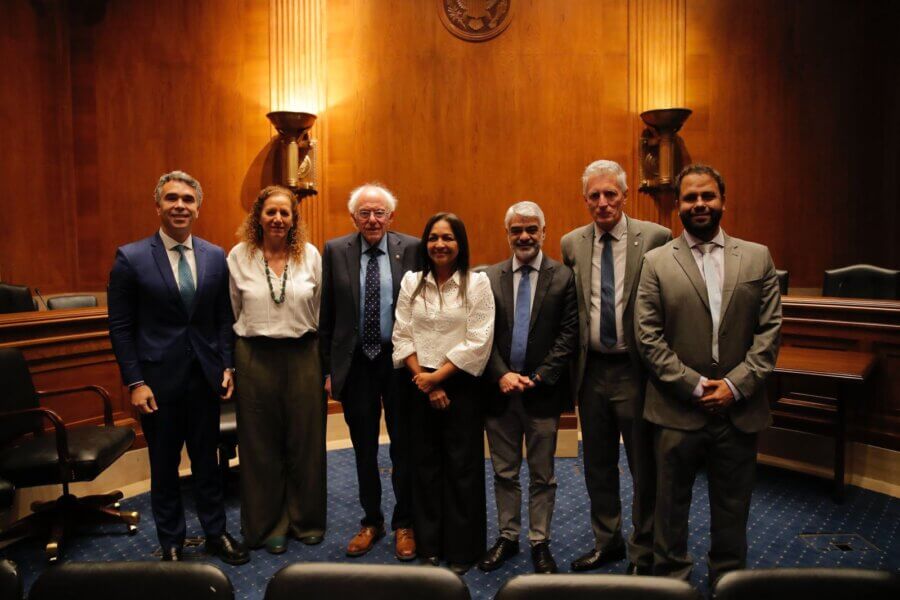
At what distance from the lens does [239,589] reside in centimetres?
250

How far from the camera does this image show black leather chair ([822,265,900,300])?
4453 millimetres

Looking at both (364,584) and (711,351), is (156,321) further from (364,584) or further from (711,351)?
(711,351)

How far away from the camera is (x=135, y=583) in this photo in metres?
1.11

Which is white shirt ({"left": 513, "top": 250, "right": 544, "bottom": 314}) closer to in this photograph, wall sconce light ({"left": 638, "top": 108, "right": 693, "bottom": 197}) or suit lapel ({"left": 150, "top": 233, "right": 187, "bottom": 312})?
suit lapel ({"left": 150, "top": 233, "right": 187, "bottom": 312})

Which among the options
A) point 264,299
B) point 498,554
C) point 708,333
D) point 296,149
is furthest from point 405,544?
point 296,149

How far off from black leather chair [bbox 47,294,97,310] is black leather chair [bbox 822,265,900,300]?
5526 mm

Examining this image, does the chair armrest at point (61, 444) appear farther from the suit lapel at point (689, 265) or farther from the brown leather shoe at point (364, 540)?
the suit lapel at point (689, 265)

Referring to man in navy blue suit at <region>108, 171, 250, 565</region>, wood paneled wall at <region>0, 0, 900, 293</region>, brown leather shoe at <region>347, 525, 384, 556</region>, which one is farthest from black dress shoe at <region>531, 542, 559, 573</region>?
wood paneled wall at <region>0, 0, 900, 293</region>

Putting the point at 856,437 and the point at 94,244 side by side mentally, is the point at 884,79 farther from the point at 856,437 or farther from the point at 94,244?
the point at 94,244

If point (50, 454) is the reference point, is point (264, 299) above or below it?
above

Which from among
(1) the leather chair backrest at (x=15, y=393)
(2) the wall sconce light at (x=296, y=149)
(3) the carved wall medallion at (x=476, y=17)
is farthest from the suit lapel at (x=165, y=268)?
(3) the carved wall medallion at (x=476, y=17)

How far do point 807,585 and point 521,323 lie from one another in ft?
5.29

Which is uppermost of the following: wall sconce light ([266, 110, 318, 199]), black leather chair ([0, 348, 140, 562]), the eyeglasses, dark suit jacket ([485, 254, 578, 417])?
wall sconce light ([266, 110, 318, 199])

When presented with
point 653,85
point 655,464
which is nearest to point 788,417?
point 655,464
